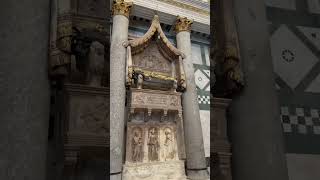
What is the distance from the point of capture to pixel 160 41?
3.72m

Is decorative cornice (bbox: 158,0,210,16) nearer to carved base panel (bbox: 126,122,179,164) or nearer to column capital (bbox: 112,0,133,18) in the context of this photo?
column capital (bbox: 112,0,133,18)

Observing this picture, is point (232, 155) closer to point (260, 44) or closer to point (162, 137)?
point (260, 44)

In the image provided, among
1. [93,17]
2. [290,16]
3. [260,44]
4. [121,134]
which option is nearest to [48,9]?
[93,17]

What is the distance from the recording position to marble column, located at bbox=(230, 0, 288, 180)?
1.06 m

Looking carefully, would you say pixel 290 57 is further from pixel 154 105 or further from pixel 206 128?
pixel 154 105

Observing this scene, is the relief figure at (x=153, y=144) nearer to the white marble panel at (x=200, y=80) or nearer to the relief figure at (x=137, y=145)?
the relief figure at (x=137, y=145)

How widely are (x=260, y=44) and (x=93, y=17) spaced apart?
2.02 feet


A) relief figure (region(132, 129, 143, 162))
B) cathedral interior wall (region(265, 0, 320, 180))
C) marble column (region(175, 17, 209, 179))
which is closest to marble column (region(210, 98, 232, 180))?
cathedral interior wall (region(265, 0, 320, 180))

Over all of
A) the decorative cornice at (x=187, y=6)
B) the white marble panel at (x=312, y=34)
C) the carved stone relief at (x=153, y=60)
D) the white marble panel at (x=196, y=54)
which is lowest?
the white marble panel at (x=312, y=34)

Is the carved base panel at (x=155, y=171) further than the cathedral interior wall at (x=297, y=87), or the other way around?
the carved base panel at (x=155, y=171)

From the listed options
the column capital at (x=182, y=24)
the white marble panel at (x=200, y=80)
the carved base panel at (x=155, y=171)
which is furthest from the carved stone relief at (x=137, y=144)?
the column capital at (x=182, y=24)

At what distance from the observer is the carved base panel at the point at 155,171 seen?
10.4 feet

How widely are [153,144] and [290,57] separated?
284cm

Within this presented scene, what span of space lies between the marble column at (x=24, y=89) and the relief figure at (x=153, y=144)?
2.99 m
